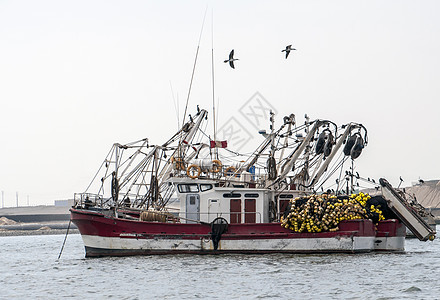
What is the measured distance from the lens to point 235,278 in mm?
26422

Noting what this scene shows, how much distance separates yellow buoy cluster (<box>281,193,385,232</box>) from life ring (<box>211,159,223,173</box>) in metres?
4.53

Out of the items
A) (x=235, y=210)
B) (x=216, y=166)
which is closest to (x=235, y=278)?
(x=235, y=210)

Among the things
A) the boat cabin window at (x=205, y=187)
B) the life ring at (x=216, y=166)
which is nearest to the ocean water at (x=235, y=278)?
the boat cabin window at (x=205, y=187)

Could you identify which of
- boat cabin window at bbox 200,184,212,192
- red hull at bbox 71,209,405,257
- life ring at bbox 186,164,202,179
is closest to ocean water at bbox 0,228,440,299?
red hull at bbox 71,209,405,257

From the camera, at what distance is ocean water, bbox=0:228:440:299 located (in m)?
23.3

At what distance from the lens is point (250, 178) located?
36.9 m

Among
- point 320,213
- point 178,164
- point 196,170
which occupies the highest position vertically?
point 178,164

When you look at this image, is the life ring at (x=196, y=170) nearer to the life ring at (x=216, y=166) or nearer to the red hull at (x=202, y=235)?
→ the life ring at (x=216, y=166)

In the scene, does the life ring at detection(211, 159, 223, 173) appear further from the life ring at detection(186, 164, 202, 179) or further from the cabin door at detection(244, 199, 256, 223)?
the cabin door at detection(244, 199, 256, 223)

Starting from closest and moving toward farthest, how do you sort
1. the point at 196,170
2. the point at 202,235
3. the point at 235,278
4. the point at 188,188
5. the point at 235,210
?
the point at 235,278 → the point at 202,235 → the point at 235,210 → the point at 188,188 → the point at 196,170

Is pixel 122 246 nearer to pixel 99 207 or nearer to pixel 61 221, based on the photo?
pixel 99 207

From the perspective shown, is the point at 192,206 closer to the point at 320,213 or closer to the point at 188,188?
the point at 188,188

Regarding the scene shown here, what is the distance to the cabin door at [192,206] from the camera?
3600 cm

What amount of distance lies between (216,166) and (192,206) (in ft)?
7.93
